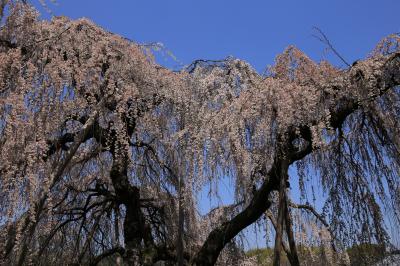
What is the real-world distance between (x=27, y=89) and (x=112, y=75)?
1.24 m

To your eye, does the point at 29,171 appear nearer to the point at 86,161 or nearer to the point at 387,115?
the point at 86,161

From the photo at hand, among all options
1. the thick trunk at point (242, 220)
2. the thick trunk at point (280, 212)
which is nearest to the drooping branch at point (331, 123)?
the thick trunk at point (242, 220)

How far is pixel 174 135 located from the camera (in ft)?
18.1

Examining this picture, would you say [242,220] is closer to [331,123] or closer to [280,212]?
[280,212]

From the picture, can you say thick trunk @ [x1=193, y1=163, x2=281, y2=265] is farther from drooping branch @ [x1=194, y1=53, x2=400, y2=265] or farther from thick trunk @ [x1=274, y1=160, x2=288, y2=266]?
thick trunk @ [x1=274, y1=160, x2=288, y2=266]

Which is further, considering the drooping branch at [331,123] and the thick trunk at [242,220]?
the thick trunk at [242,220]

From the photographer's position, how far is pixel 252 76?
19.5 feet

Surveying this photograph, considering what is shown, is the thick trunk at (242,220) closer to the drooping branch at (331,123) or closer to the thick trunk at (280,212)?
the drooping branch at (331,123)

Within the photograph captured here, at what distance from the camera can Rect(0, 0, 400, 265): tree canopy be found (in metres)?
4.66

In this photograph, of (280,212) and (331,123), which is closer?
(280,212)

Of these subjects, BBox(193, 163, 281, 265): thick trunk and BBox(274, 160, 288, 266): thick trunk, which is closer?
BBox(274, 160, 288, 266): thick trunk

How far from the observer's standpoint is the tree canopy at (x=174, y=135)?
466 cm

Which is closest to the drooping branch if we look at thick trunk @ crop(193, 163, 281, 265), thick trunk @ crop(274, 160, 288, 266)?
thick trunk @ crop(193, 163, 281, 265)

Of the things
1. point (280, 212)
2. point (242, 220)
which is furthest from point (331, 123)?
point (242, 220)
